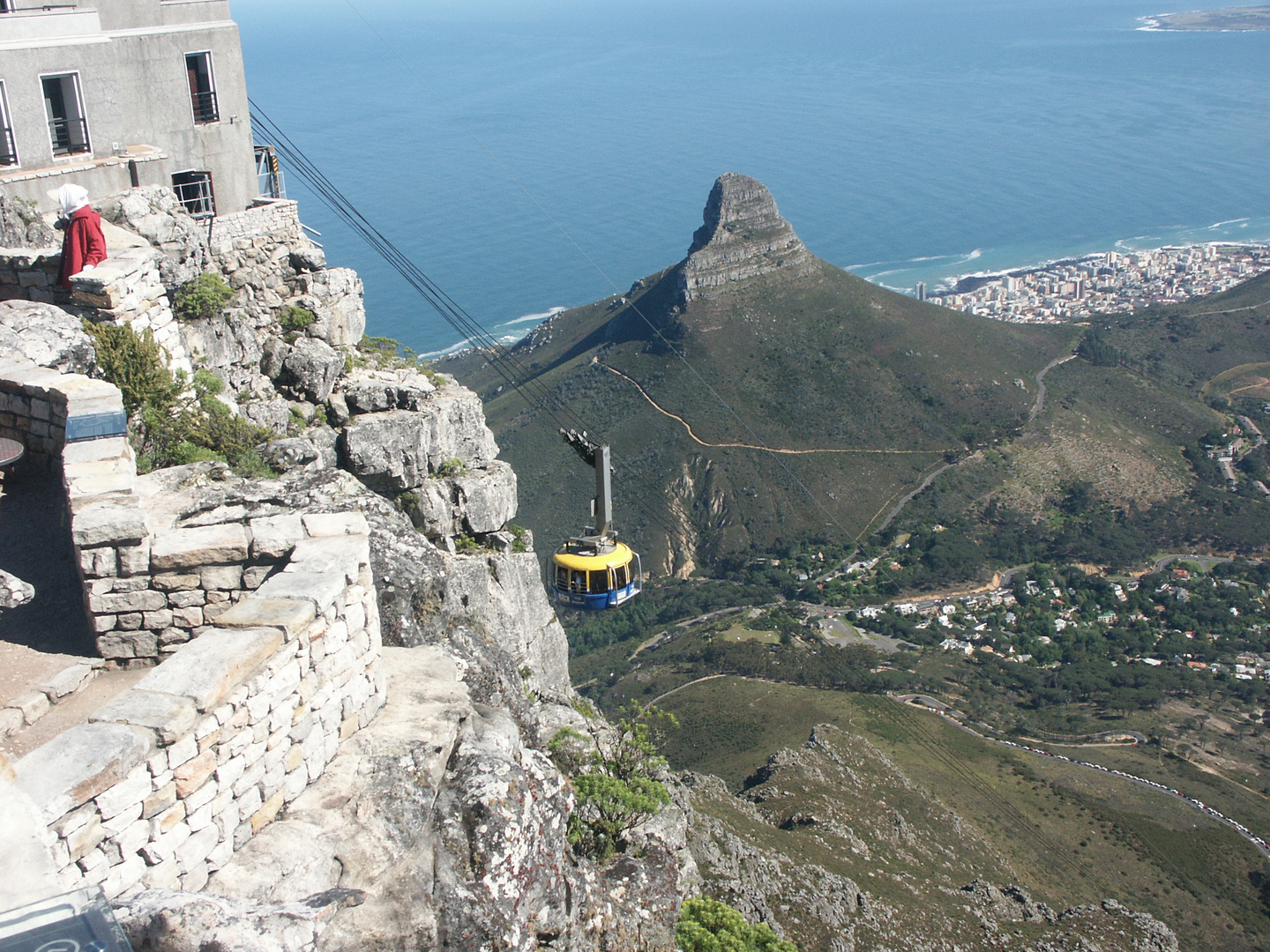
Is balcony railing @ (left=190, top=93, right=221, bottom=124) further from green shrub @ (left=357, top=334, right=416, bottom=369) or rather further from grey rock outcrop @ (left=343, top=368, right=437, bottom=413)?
grey rock outcrop @ (left=343, top=368, right=437, bottom=413)

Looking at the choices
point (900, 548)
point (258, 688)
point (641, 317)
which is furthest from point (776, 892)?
point (641, 317)

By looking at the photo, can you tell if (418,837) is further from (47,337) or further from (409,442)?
(409,442)

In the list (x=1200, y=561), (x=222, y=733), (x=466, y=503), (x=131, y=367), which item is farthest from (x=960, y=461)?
(x=222, y=733)

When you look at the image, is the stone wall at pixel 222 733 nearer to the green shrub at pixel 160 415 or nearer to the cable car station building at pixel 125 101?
the green shrub at pixel 160 415

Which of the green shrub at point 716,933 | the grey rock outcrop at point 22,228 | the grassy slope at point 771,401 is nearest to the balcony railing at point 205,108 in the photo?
the grey rock outcrop at point 22,228

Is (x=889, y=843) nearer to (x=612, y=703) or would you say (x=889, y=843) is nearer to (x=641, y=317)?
(x=612, y=703)

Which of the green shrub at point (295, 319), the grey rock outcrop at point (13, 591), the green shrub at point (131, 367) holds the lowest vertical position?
the grey rock outcrop at point (13, 591)
